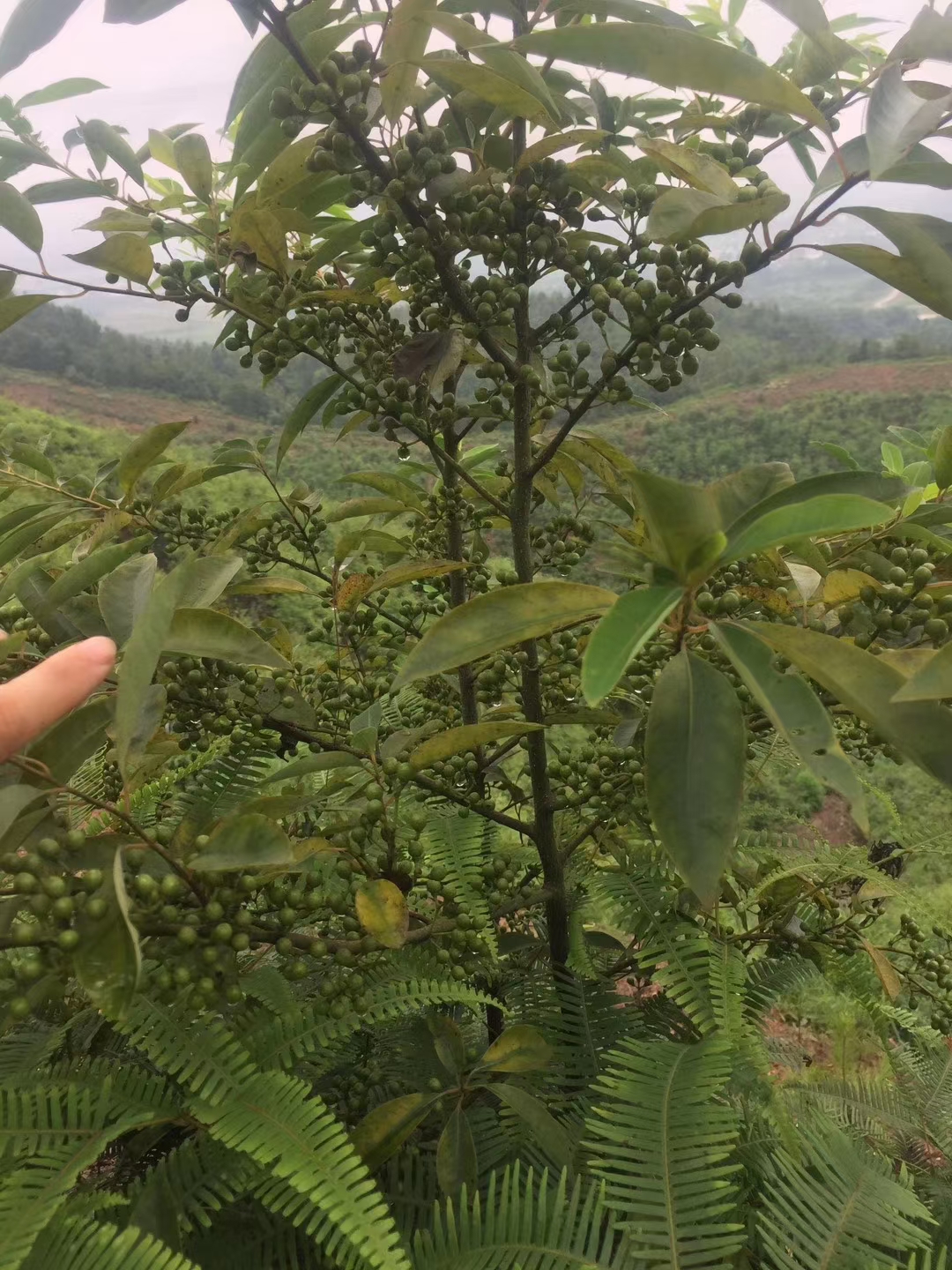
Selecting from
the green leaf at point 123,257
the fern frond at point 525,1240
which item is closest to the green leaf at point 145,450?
the green leaf at point 123,257

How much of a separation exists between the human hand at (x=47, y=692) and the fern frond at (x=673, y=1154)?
46cm

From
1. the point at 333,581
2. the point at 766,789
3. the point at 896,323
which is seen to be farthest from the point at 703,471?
the point at 896,323

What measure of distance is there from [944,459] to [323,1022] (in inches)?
26.5

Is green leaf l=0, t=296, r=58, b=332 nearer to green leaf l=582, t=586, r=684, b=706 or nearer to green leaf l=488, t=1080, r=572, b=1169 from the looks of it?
green leaf l=582, t=586, r=684, b=706

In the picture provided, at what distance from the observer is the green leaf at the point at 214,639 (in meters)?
0.49

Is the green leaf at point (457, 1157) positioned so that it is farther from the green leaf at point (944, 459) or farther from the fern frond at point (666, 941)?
the green leaf at point (944, 459)

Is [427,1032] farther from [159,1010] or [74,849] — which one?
[74,849]

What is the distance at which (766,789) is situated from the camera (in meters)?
4.23

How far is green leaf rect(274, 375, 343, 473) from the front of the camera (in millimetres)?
857

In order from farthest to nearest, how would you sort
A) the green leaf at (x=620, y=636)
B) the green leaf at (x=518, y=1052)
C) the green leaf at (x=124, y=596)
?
the green leaf at (x=518, y=1052) < the green leaf at (x=124, y=596) < the green leaf at (x=620, y=636)

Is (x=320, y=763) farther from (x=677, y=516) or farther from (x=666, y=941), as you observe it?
(x=666, y=941)

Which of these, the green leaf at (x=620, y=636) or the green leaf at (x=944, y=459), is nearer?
the green leaf at (x=620, y=636)

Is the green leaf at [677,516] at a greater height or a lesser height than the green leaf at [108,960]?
greater

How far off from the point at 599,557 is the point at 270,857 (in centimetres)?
27
